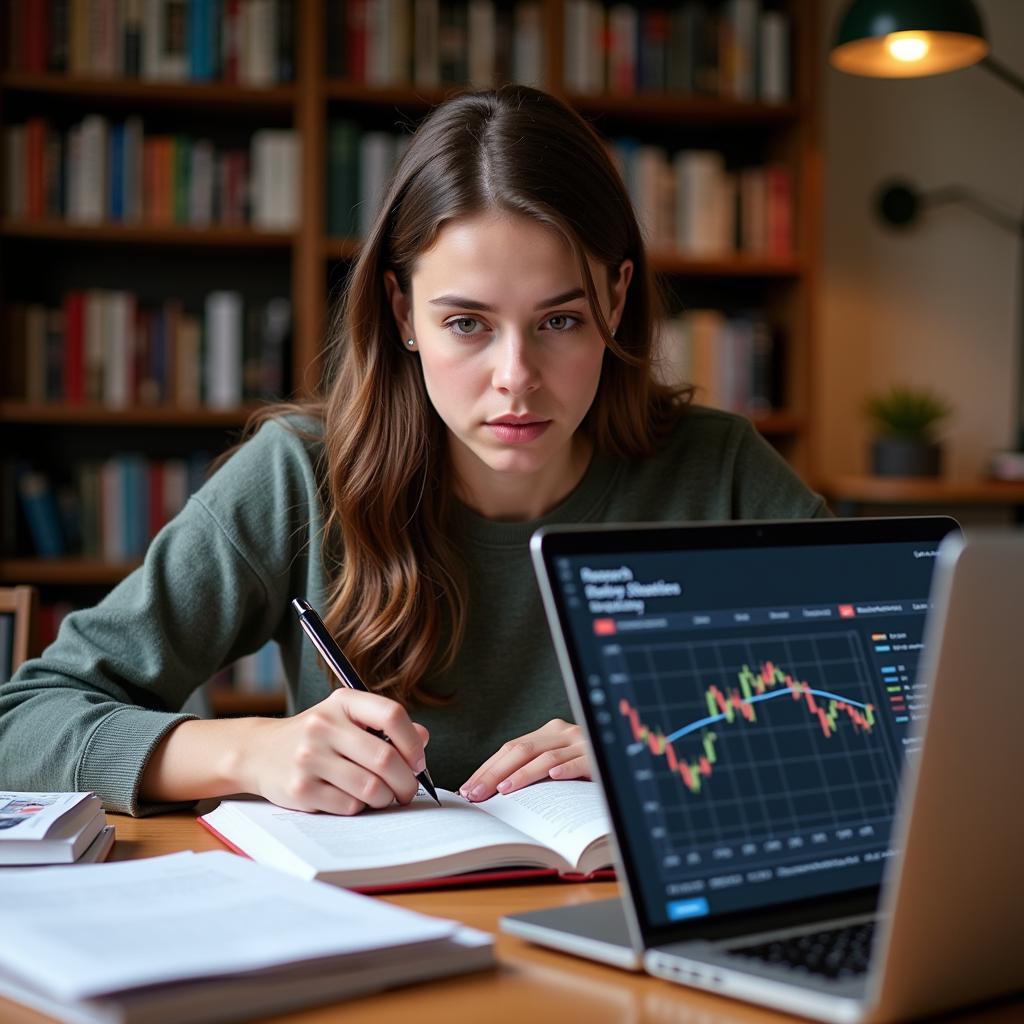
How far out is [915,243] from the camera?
349 cm

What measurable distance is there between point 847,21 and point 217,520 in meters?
1.83

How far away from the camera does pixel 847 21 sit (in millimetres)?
2625

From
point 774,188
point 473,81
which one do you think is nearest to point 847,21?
point 774,188

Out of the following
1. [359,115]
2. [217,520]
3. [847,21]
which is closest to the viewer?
[217,520]

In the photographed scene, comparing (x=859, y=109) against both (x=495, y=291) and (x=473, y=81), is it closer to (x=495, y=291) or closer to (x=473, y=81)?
(x=473, y=81)

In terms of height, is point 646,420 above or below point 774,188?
below

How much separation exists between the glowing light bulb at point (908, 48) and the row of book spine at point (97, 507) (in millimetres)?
1697

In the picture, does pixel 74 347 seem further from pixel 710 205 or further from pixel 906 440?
pixel 906 440

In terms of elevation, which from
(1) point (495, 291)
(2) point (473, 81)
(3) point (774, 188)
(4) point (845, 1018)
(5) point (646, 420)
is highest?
(2) point (473, 81)

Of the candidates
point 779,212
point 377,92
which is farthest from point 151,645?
point 779,212

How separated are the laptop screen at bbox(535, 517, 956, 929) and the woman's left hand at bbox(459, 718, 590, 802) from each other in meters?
0.33

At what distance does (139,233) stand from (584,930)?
8.21 feet

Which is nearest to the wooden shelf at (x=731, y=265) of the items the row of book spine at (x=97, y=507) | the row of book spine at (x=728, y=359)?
the row of book spine at (x=728, y=359)

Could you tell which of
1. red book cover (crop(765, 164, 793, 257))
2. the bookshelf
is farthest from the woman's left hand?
red book cover (crop(765, 164, 793, 257))
